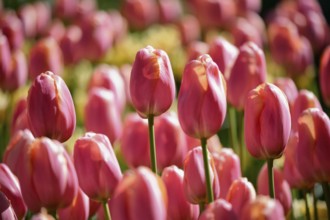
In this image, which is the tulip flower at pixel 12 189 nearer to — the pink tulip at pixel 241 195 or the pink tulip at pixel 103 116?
the pink tulip at pixel 241 195

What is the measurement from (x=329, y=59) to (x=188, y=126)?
0.51 m

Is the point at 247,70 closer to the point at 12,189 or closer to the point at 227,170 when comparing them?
the point at 227,170

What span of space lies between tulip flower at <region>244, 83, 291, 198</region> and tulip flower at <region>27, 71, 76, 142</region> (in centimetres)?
29

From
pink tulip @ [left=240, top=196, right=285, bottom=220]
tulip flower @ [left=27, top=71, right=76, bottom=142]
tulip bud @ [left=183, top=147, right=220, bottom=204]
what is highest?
tulip flower @ [left=27, top=71, right=76, bottom=142]

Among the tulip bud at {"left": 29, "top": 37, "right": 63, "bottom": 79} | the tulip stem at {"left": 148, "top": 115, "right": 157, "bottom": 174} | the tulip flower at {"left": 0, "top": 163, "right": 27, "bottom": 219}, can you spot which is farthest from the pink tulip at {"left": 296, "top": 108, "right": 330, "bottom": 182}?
the tulip bud at {"left": 29, "top": 37, "right": 63, "bottom": 79}

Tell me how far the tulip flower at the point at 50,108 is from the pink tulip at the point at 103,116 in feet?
1.31

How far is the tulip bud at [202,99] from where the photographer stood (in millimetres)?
1219

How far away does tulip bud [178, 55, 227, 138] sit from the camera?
1.22 meters

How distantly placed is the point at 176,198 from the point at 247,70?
40cm

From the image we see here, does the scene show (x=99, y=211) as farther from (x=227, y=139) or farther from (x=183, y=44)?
(x=183, y=44)

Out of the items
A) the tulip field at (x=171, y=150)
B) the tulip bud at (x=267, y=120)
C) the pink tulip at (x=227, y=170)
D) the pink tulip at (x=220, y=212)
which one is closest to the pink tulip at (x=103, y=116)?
the tulip field at (x=171, y=150)

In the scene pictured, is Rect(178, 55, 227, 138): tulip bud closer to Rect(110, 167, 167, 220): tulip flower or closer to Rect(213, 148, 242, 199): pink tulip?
Rect(213, 148, 242, 199): pink tulip

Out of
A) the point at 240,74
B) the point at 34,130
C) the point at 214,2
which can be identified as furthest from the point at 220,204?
the point at 214,2

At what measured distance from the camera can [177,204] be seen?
122cm
